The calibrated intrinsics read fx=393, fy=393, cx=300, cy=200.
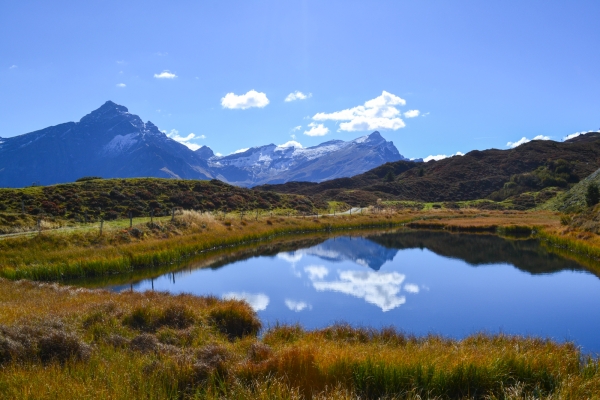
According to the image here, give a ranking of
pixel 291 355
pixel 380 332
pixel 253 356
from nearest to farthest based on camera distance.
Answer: pixel 291 355
pixel 253 356
pixel 380 332

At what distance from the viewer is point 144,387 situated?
644cm

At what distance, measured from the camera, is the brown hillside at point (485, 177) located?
4153 inches

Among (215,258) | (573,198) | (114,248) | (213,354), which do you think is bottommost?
(215,258)

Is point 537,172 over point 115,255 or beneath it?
over

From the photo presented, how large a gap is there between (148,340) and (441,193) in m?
118

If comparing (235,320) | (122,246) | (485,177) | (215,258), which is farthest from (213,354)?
(485,177)

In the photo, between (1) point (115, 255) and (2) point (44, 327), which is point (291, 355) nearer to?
(2) point (44, 327)

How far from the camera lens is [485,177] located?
124 m

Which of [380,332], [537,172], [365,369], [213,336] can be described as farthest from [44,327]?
[537,172]

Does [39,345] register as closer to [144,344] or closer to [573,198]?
[144,344]

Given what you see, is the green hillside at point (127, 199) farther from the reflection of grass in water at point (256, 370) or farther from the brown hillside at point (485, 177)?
the brown hillside at point (485, 177)

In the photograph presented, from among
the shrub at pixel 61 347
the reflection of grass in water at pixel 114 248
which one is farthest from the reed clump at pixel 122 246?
the shrub at pixel 61 347

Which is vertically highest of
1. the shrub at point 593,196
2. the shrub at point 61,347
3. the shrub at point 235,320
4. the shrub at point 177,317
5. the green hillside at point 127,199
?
the green hillside at point 127,199

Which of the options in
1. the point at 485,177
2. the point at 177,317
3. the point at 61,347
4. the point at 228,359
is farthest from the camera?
the point at 485,177
